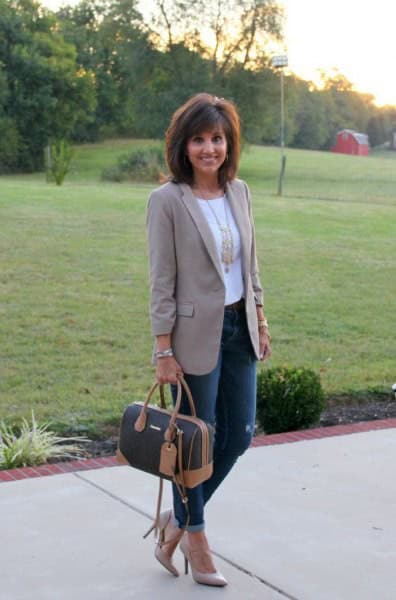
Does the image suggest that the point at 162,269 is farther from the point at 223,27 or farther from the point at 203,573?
the point at 223,27

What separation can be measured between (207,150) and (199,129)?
3.4 inches

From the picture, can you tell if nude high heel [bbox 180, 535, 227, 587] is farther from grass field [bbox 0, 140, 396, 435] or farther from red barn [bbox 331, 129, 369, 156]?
red barn [bbox 331, 129, 369, 156]

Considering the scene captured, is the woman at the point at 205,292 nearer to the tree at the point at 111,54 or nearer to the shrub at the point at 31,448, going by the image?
the shrub at the point at 31,448

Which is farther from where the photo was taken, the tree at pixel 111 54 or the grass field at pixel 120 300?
the tree at pixel 111 54

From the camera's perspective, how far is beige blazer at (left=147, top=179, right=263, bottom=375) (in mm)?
3697

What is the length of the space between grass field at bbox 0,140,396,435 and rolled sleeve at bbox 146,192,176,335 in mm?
2890

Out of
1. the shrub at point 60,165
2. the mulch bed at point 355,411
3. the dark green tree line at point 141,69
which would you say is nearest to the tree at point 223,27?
the dark green tree line at point 141,69

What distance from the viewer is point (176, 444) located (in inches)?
144

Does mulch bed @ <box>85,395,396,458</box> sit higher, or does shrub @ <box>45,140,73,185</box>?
shrub @ <box>45,140,73,185</box>

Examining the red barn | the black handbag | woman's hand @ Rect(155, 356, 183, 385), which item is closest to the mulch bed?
the black handbag

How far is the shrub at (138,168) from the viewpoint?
41.7 meters

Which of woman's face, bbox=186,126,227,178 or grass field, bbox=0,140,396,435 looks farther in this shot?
grass field, bbox=0,140,396,435

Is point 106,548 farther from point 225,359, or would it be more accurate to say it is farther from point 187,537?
point 225,359

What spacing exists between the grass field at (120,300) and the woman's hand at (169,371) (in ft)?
9.27
